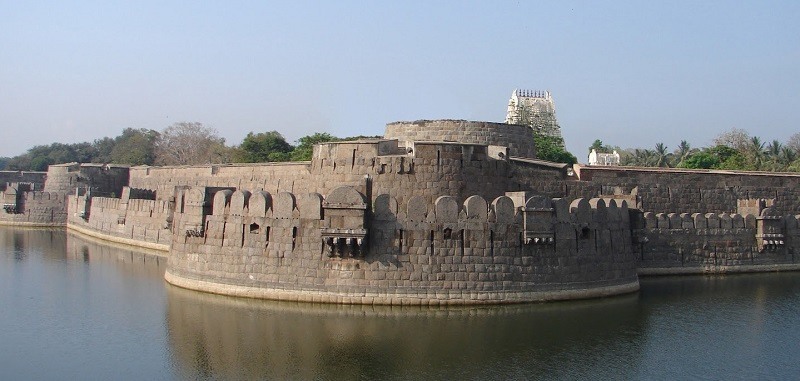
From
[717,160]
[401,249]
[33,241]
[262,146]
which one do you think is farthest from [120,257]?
[717,160]

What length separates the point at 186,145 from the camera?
291 feet

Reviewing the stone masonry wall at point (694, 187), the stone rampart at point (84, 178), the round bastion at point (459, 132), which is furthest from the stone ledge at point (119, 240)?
the stone masonry wall at point (694, 187)

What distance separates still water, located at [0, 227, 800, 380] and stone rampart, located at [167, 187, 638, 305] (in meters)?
0.60

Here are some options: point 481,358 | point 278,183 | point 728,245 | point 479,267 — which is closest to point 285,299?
point 479,267

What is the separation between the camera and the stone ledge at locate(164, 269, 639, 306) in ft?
66.9

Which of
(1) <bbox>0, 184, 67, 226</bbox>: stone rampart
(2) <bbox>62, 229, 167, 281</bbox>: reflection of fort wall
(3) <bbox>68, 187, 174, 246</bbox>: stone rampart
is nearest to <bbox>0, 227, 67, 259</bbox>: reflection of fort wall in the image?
(2) <bbox>62, 229, 167, 281</bbox>: reflection of fort wall

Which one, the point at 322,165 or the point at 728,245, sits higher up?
the point at 322,165

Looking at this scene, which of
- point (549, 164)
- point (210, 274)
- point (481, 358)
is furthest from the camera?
point (549, 164)

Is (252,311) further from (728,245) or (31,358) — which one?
(728,245)

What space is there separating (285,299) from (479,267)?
5.52 meters

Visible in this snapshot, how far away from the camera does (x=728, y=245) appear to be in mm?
29172

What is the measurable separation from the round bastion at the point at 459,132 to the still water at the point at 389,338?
28.4 feet

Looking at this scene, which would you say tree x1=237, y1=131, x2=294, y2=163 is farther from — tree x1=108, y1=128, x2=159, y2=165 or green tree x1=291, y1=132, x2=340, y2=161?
tree x1=108, y1=128, x2=159, y2=165

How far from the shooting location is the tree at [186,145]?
85125mm
